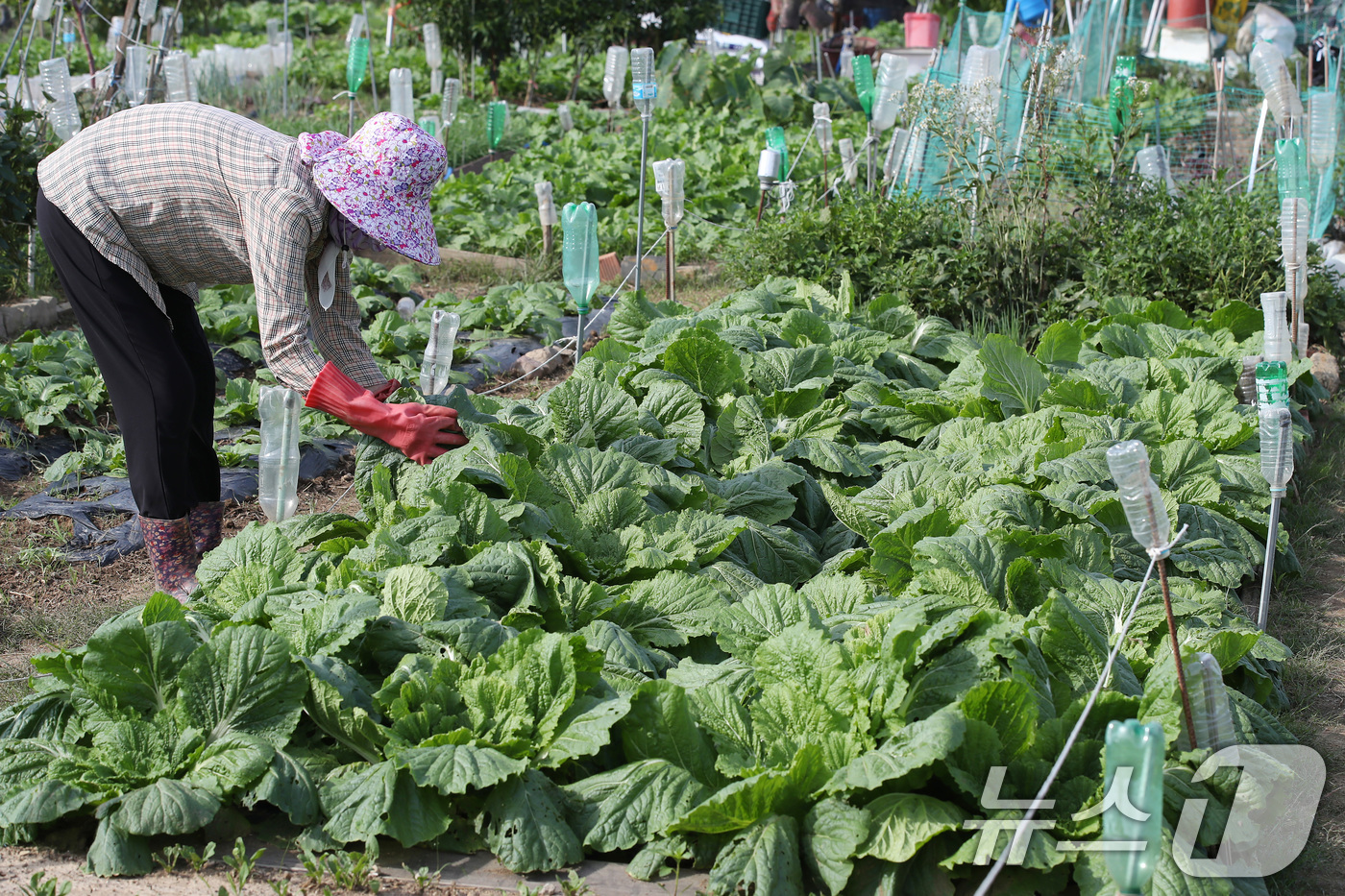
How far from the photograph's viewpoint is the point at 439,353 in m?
3.76

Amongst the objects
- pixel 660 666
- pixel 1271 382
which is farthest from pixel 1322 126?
pixel 660 666

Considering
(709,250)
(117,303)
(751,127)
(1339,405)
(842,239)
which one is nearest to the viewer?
(117,303)

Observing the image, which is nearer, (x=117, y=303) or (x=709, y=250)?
(x=117, y=303)

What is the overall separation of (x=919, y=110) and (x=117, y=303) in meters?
4.56

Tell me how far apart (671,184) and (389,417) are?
2.38m

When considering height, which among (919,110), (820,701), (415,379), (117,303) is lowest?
(415,379)

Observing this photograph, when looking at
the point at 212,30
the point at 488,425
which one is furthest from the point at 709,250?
the point at 212,30

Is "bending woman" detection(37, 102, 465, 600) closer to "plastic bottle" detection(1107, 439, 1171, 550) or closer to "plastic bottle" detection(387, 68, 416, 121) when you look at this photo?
"plastic bottle" detection(1107, 439, 1171, 550)

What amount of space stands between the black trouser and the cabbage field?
41cm

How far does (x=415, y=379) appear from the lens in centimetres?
548

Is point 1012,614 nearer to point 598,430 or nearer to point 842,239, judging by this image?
point 598,430

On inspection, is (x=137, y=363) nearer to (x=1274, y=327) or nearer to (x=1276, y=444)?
(x=1276, y=444)

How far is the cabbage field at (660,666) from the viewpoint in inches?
84.7

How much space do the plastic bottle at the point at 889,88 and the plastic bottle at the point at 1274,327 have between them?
407cm
